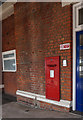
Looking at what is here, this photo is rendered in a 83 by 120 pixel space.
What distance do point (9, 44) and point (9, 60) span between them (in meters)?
0.94

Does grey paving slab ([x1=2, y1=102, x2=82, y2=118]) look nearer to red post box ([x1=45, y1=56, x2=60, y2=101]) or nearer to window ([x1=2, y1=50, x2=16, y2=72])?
red post box ([x1=45, y1=56, x2=60, y2=101])

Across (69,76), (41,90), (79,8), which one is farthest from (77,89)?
(79,8)

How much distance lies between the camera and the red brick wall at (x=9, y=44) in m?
6.04

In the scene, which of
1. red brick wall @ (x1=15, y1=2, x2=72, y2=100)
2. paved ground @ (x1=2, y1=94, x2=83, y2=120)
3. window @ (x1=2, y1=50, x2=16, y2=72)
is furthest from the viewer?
window @ (x1=2, y1=50, x2=16, y2=72)

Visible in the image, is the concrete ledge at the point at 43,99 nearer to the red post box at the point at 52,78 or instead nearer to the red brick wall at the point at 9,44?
the red post box at the point at 52,78

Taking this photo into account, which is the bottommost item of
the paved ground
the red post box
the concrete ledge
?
the paved ground

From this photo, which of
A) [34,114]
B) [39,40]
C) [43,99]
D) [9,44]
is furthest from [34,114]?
[9,44]

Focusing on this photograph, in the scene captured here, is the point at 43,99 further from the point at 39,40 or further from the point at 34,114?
the point at 39,40

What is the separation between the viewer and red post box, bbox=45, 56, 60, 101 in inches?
146

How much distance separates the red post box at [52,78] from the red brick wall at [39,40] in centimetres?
15

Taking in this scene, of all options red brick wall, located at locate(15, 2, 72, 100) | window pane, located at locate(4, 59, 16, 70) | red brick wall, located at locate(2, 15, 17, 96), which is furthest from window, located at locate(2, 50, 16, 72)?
red brick wall, located at locate(15, 2, 72, 100)

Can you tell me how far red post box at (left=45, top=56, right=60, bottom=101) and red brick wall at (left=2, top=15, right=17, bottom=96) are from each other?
2616 millimetres

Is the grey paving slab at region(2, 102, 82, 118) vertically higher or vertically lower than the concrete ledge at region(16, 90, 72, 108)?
lower

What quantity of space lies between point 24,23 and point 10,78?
3277 millimetres
